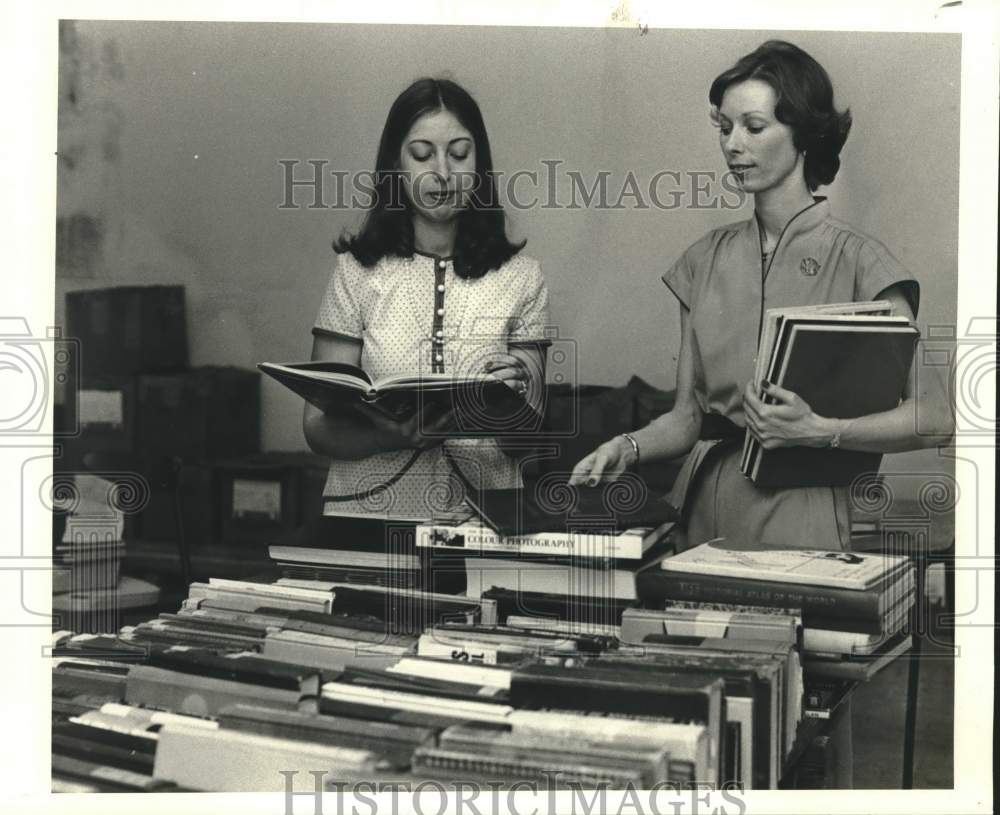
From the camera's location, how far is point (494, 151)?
252 centimetres

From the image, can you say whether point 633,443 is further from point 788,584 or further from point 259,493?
point 259,493

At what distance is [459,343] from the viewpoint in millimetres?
2520

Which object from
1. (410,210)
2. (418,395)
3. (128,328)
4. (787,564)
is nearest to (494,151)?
(410,210)

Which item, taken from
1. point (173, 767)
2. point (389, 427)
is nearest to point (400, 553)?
point (389, 427)

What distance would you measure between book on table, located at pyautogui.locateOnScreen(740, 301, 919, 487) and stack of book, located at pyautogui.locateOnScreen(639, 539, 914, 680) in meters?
0.20

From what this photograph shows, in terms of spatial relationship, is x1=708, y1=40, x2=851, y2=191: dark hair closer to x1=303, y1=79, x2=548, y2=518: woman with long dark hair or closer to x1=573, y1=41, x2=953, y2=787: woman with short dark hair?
x1=573, y1=41, x2=953, y2=787: woman with short dark hair

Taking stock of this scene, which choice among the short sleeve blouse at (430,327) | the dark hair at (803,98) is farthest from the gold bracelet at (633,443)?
the dark hair at (803,98)

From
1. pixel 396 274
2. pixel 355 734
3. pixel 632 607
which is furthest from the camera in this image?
pixel 396 274

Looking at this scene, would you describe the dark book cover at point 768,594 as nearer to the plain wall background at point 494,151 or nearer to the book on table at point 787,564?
the book on table at point 787,564

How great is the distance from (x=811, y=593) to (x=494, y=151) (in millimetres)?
1143

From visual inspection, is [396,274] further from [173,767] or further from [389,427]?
[173,767]

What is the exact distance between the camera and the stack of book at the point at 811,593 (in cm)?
229

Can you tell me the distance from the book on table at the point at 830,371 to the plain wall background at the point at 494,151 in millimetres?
105

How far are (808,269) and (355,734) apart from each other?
4.42 ft
